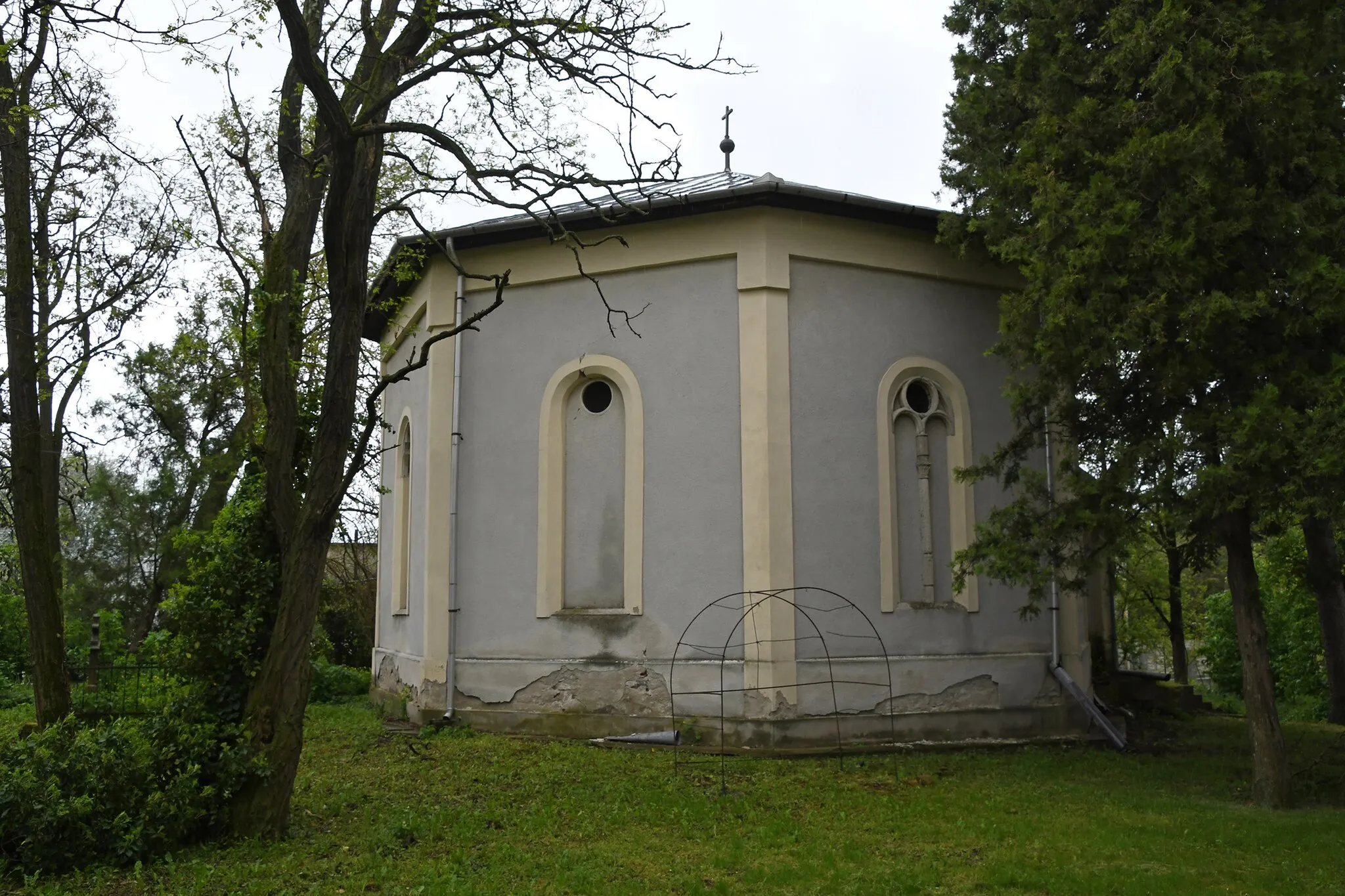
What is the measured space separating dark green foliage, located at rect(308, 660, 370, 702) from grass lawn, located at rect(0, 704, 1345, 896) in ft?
20.8

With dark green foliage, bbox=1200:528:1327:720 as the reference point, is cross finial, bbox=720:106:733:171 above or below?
above

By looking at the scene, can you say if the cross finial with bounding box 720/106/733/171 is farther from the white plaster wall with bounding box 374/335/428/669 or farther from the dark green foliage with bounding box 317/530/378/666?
the dark green foliage with bounding box 317/530/378/666

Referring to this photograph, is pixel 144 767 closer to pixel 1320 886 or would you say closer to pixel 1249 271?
pixel 1320 886

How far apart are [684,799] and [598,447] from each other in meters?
4.98

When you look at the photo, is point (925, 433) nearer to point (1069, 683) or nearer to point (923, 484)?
point (923, 484)

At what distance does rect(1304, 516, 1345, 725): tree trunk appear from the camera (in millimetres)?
14367

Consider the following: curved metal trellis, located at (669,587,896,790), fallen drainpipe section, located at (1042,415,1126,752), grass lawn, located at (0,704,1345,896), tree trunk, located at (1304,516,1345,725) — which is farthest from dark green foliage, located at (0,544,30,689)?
tree trunk, located at (1304,516,1345,725)

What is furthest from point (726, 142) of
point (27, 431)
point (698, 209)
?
point (27, 431)

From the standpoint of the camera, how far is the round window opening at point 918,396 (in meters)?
12.8

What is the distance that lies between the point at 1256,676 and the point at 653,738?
19.3 feet

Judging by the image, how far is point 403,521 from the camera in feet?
50.3

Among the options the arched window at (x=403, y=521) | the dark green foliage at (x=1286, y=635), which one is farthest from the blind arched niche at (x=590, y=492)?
the dark green foliage at (x=1286, y=635)

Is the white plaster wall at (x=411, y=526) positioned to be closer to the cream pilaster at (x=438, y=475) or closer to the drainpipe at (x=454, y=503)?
the cream pilaster at (x=438, y=475)

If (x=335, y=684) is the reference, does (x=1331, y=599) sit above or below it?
above
